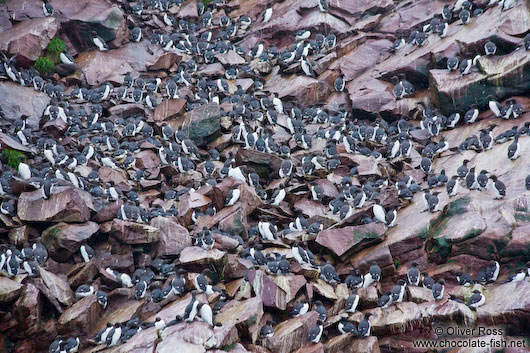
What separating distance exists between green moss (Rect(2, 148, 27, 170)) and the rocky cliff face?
0.04 m

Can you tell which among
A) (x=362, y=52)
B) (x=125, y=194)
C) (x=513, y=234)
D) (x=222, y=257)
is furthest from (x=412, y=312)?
(x=362, y=52)

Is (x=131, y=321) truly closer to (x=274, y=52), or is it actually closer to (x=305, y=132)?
(x=305, y=132)

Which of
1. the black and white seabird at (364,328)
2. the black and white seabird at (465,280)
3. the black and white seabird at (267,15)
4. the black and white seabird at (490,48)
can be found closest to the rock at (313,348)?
the black and white seabird at (364,328)

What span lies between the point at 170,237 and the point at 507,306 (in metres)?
9.69

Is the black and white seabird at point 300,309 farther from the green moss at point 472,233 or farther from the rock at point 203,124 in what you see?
the rock at point 203,124

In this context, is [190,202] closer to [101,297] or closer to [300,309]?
[101,297]

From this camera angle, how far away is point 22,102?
1143 inches

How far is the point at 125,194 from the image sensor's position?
25.1 metres

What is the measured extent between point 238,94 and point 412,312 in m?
13.9

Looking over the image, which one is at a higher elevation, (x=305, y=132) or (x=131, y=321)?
(x=131, y=321)

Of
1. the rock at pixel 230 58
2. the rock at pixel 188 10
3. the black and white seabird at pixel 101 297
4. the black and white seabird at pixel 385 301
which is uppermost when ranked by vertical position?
the black and white seabird at pixel 101 297

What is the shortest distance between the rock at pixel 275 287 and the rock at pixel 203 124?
8.87 metres

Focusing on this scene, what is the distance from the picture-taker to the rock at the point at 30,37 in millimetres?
30859

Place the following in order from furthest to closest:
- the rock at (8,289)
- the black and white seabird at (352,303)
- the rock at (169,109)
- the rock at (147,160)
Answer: the rock at (169,109)
the rock at (147,160)
the black and white seabird at (352,303)
the rock at (8,289)
